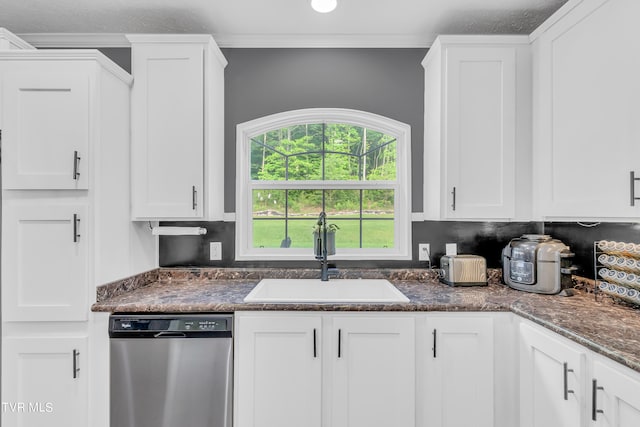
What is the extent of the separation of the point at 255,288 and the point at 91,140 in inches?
45.3

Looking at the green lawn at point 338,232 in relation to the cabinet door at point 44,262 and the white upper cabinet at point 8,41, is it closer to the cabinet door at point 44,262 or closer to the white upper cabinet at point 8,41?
the cabinet door at point 44,262

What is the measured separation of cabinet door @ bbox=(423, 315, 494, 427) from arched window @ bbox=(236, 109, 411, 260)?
80 cm

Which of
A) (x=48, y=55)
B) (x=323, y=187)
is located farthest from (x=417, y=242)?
(x=48, y=55)

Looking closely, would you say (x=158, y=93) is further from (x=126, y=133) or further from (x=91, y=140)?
(x=91, y=140)

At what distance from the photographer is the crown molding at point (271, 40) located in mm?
2205

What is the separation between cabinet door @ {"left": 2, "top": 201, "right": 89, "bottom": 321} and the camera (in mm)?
1613

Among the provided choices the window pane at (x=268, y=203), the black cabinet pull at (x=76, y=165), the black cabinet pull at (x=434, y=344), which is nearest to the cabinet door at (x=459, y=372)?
the black cabinet pull at (x=434, y=344)

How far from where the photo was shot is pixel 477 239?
7.38 ft

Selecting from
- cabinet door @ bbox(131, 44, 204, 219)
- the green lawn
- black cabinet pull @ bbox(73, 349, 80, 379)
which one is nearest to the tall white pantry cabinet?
black cabinet pull @ bbox(73, 349, 80, 379)

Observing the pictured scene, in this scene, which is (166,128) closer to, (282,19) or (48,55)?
(48,55)

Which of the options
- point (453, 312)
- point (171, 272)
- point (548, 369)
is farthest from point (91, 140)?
point (548, 369)

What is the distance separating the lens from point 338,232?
7.79 ft

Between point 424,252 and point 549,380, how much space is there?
1.01 m

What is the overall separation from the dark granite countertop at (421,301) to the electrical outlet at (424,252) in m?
0.10
